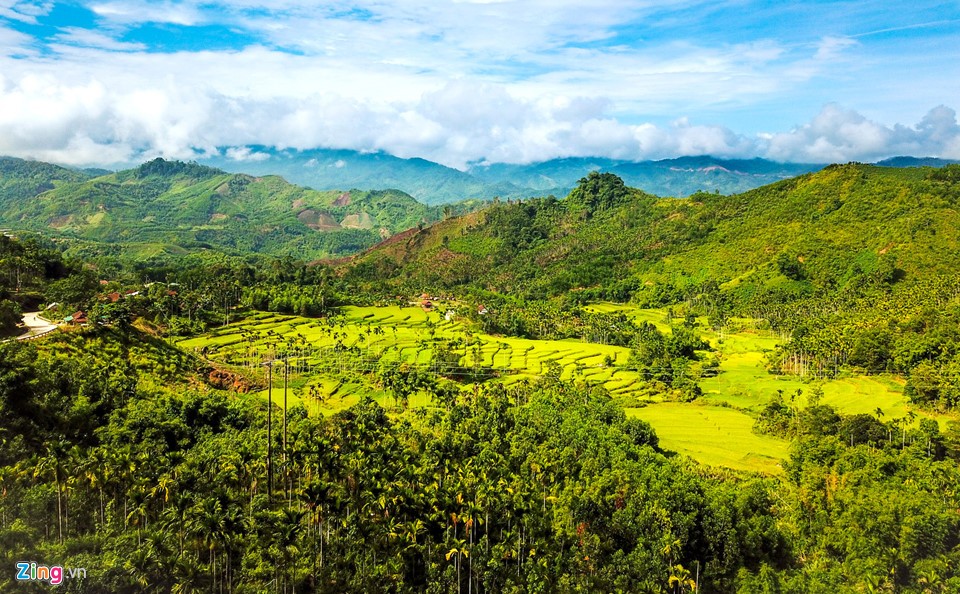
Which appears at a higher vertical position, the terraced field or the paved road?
the paved road

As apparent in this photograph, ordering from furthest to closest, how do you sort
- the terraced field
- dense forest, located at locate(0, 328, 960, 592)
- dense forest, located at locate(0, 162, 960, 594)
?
the terraced field < dense forest, located at locate(0, 162, 960, 594) < dense forest, located at locate(0, 328, 960, 592)

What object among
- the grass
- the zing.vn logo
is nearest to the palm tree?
the grass

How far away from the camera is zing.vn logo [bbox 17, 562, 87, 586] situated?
25047mm

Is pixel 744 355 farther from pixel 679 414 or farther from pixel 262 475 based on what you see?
pixel 262 475

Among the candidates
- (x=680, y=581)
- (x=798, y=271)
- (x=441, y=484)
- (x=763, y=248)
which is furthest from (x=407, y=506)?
(x=763, y=248)

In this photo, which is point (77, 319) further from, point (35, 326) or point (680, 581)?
point (680, 581)

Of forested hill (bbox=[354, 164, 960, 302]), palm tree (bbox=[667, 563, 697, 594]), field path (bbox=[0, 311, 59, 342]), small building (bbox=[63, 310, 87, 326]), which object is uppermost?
forested hill (bbox=[354, 164, 960, 302])

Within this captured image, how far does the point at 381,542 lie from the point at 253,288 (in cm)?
9247

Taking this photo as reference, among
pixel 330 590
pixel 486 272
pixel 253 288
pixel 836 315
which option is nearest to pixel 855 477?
pixel 330 590

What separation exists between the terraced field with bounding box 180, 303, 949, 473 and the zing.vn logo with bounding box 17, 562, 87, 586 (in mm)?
25298

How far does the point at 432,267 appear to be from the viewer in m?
191

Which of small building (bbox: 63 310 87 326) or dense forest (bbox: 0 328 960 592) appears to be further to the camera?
small building (bbox: 63 310 87 326)

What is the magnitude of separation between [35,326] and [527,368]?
56902 millimetres

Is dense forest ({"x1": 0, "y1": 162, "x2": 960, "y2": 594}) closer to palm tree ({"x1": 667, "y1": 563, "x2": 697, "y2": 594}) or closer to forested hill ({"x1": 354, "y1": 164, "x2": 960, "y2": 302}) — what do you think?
palm tree ({"x1": 667, "y1": 563, "x2": 697, "y2": 594})
